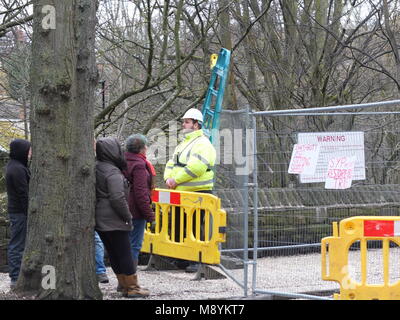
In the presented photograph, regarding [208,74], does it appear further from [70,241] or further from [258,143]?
[70,241]

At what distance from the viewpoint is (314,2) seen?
50.1 feet

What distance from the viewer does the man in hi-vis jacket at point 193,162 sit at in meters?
9.24

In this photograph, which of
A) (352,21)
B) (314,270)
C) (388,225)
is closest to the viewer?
(388,225)

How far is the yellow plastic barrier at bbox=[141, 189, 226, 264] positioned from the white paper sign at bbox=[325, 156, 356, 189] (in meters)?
1.28

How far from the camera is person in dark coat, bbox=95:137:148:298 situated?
7426mm

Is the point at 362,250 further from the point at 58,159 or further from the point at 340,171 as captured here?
the point at 58,159

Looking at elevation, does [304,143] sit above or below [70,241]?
above

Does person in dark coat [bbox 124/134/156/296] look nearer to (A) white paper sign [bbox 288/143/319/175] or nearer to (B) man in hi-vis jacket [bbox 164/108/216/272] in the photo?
(B) man in hi-vis jacket [bbox 164/108/216/272]

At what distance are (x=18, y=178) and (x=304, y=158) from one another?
326 centimetres

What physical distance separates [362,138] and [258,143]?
131cm

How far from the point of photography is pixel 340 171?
8.16 metres

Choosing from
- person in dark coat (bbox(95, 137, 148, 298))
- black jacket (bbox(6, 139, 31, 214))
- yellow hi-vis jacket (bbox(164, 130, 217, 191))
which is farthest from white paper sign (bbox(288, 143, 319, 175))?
black jacket (bbox(6, 139, 31, 214))

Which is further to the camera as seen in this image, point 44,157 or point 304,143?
point 304,143

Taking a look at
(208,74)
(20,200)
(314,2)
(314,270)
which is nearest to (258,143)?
(314,270)
